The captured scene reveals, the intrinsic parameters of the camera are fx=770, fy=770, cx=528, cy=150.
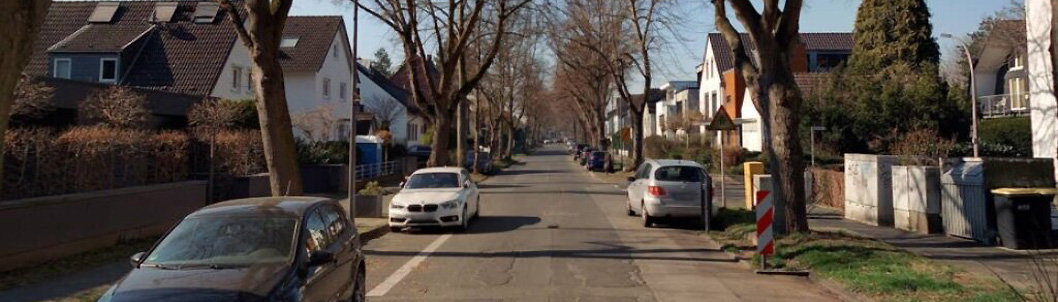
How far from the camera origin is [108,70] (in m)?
32.6

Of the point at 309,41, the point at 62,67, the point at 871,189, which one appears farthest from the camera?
the point at 309,41

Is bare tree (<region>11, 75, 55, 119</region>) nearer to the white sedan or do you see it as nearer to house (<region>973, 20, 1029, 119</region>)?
the white sedan

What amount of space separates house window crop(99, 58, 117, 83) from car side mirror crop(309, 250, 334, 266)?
3012 cm

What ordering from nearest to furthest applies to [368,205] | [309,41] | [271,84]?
[271,84], [368,205], [309,41]

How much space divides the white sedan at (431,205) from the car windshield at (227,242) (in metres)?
8.85

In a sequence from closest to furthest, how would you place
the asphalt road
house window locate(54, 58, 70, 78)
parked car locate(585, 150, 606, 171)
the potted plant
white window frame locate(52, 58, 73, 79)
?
the asphalt road, the potted plant, white window frame locate(52, 58, 73, 79), house window locate(54, 58, 70, 78), parked car locate(585, 150, 606, 171)

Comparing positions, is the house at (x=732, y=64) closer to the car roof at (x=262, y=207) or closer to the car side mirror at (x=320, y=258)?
the car roof at (x=262, y=207)

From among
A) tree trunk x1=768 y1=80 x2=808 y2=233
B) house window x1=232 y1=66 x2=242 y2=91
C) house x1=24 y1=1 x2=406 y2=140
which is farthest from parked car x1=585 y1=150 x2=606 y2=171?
tree trunk x1=768 y1=80 x2=808 y2=233

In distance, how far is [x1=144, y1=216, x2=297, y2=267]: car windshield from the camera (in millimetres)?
6238

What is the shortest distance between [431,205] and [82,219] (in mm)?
6287

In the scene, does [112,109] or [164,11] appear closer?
[112,109]

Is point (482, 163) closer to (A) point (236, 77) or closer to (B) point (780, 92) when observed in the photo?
(A) point (236, 77)

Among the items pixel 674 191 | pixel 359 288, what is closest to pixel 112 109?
pixel 674 191

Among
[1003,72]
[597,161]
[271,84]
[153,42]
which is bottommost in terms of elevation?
[597,161]
